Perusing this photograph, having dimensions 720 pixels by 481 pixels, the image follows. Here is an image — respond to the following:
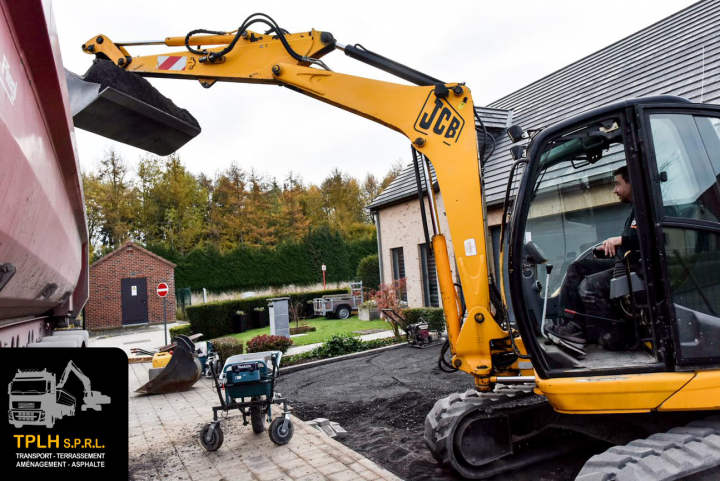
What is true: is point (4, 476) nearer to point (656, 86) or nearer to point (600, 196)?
point (600, 196)

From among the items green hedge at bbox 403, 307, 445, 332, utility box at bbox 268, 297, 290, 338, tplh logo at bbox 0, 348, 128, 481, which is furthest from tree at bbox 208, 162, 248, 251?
tplh logo at bbox 0, 348, 128, 481

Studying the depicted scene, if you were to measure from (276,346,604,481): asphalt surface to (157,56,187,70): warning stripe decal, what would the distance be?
4232mm

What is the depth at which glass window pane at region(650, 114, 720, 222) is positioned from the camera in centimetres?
313

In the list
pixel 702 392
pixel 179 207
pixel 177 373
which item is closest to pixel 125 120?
pixel 702 392

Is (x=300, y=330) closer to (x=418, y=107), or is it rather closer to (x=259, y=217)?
(x=418, y=107)

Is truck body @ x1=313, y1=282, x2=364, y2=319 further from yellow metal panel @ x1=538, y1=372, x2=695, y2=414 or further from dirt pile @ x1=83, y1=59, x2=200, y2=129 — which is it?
yellow metal panel @ x1=538, y1=372, x2=695, y2=414

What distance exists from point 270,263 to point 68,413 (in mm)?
28661

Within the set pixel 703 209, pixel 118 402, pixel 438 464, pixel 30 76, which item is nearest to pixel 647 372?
pixel 703 209

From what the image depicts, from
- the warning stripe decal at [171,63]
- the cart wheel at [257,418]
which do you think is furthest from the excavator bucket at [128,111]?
the cart wheel at [257,418]

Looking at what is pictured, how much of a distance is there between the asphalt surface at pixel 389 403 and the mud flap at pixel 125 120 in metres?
3.47

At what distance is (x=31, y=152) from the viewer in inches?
61.1

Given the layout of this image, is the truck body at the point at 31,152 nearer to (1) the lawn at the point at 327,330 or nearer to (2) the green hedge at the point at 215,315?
(1) the lawn at the point at 327,330

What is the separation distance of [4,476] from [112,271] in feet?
85.9

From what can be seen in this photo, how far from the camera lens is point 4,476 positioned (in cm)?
96
